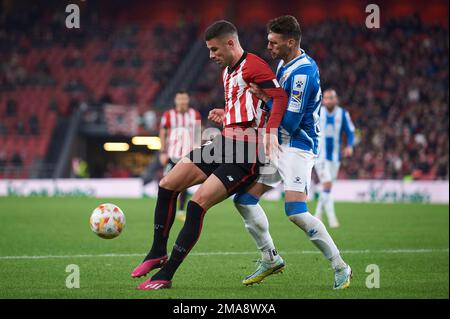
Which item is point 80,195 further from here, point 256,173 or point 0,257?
point 256,173

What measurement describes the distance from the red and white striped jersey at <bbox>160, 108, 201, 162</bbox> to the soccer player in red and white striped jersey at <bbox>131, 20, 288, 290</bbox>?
27.6 ft

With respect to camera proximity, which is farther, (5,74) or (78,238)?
(5,74)

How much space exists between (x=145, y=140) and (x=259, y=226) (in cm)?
2591

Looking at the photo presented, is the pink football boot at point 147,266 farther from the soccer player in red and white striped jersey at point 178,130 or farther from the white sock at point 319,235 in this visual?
the soccer player in red and white striped jersey at point 178,130

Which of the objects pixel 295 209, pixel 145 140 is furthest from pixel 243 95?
pixel 145 140

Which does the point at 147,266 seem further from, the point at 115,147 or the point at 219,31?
the point at 115,147

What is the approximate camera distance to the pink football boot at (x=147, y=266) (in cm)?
666

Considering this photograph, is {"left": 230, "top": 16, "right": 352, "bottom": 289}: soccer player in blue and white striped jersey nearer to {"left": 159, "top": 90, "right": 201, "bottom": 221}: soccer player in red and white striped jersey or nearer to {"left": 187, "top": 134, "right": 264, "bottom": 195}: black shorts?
{"left": 187, "top": 134, "right": 264, "bottom": 195}: black shorts

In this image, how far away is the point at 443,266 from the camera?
27.2ft

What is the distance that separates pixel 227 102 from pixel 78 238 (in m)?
5.29

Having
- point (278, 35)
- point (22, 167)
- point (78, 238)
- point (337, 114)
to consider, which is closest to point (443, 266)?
point (278, 35)

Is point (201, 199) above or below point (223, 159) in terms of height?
below

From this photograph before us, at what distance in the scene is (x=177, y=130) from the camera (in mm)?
15258

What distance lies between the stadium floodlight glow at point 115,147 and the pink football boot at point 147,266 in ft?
91.6
